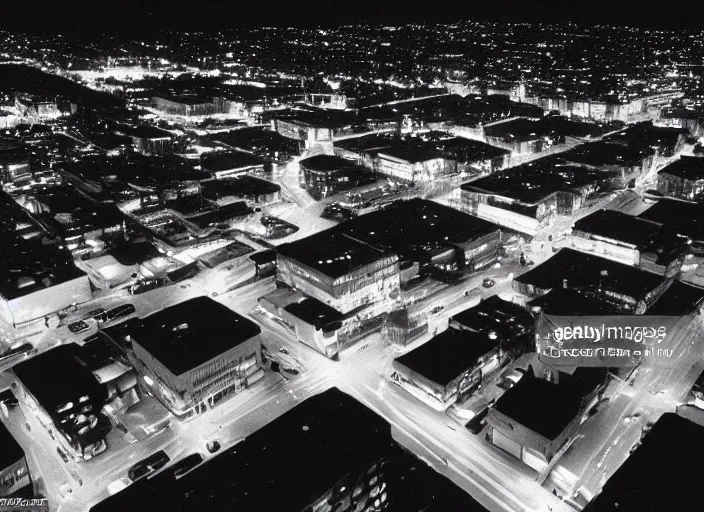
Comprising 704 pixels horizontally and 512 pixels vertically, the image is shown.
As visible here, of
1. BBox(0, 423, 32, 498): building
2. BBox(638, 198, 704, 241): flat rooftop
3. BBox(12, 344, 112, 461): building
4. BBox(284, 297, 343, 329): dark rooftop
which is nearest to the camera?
BBox(0, 423, 32, 498): building

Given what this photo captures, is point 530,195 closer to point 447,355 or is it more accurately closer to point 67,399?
point 447,355

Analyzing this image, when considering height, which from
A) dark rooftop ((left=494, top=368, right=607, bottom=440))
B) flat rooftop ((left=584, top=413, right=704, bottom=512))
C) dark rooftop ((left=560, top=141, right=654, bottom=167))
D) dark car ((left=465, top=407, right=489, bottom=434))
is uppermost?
dark rooftop ((left=560, top=141, right=654, bottom=167))

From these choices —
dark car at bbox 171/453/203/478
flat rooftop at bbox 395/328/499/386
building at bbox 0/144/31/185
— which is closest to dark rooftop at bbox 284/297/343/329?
flat rooftop at bbox 395/328/499/386

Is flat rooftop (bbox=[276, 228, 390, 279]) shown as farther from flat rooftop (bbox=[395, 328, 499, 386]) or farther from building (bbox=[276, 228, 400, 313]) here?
flat rooftop (bbox=[395, 328, 499, 386])

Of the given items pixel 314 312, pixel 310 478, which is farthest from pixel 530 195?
pixel 310 478

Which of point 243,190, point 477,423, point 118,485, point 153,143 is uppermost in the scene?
point 153,143

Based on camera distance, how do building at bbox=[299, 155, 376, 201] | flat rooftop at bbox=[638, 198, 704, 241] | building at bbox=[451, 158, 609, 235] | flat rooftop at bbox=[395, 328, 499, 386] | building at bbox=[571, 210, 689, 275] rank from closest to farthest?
flat rooftop at bbox=[395, 328, 499, 386], building at bbox=[571, 210, 689, 275], flat rooftop at bbox=[638, 198, 704, 241], building at bbox=[451, 158, 609, 235], building at bbox=[299, 155, 376, 201]

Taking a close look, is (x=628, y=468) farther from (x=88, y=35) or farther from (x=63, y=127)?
(x=88, y=35)
